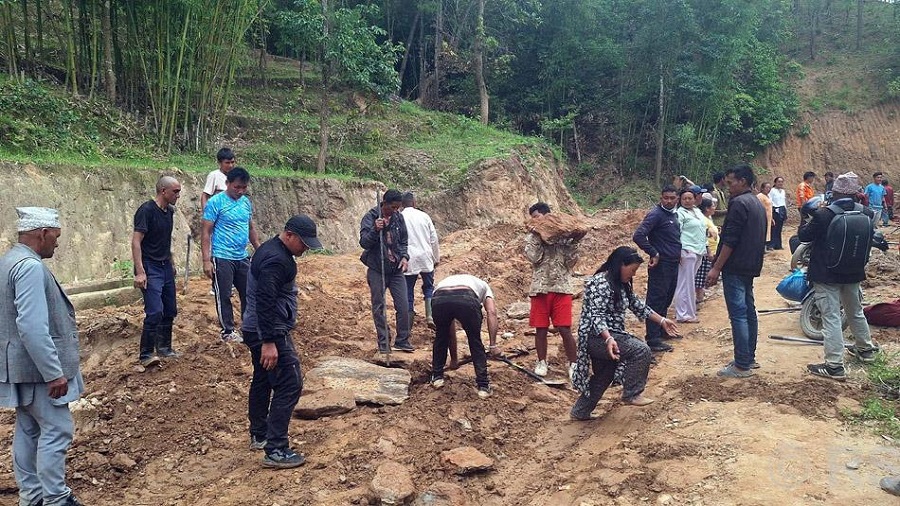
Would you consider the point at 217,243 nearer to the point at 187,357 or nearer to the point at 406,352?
the point at 187,357

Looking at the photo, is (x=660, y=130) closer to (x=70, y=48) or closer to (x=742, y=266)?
(x=70, y=48)

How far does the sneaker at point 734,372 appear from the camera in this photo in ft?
18.4

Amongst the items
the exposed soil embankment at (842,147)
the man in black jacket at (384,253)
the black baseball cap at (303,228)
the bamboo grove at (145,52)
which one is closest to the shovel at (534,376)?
the man in black jacket at (384,253)

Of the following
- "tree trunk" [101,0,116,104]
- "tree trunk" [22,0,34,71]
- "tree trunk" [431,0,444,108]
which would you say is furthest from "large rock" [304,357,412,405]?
"tree trunk" [431,0,444,108]

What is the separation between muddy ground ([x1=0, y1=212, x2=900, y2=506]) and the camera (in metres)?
3.95

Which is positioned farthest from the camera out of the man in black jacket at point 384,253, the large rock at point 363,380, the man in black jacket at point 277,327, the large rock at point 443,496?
the man in black jacket at point 384,253

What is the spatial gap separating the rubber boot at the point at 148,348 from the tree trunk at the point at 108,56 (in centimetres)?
795

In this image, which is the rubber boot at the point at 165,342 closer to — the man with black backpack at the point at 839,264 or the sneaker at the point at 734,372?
the sneaker at the point at 734,372

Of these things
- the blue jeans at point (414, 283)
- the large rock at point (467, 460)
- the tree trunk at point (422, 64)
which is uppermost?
the tree trunk at point (422, 64)

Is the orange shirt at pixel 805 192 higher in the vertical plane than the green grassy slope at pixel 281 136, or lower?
lower

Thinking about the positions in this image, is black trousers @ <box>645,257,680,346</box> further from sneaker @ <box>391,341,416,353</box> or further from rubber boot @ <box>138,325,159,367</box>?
rubber boot @ <box>138,325,159,367</box>

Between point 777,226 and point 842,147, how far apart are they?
14338 millimetres

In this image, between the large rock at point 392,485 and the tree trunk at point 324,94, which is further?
the tree trunk at point 324,94

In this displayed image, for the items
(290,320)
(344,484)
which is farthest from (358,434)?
(290,320)
